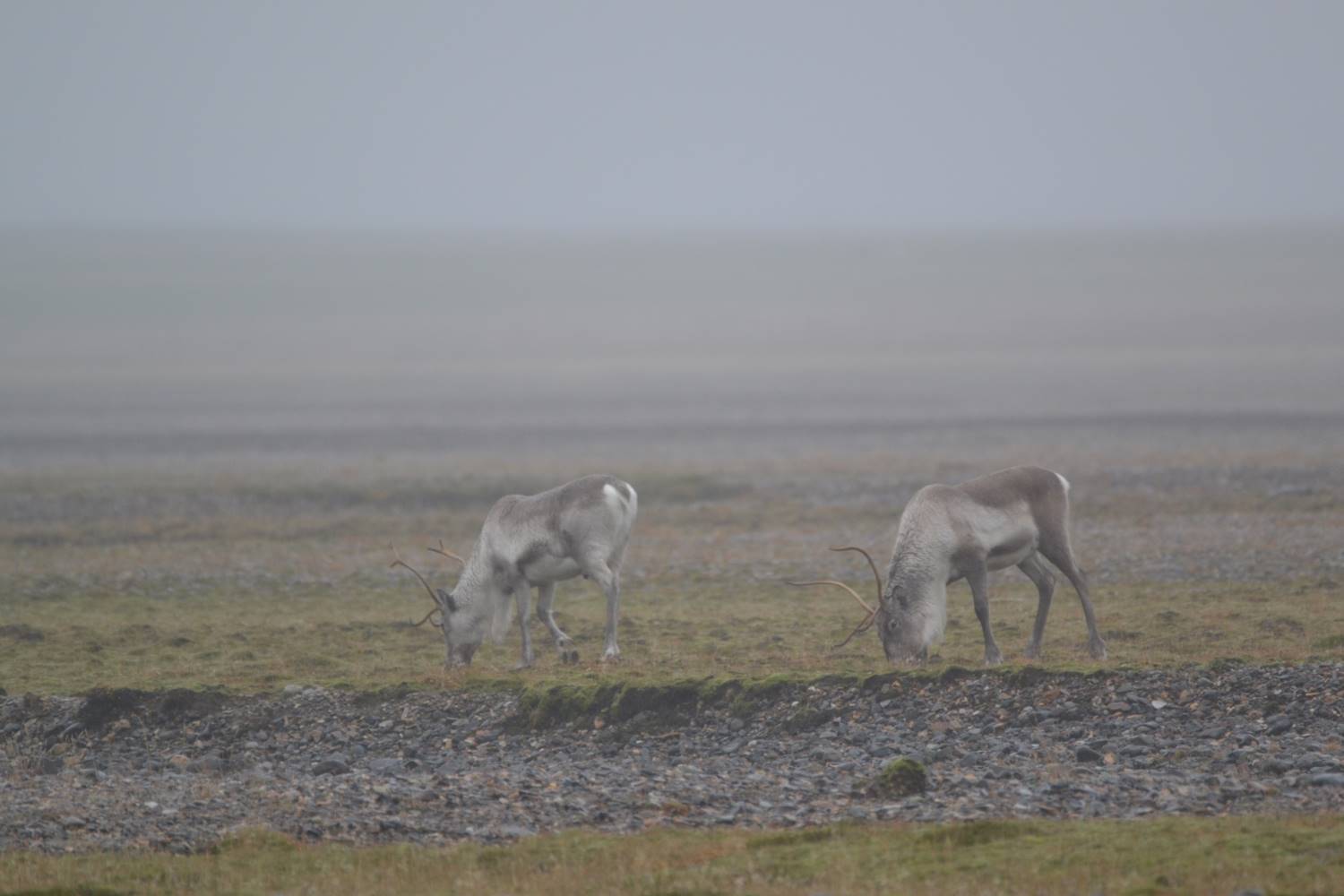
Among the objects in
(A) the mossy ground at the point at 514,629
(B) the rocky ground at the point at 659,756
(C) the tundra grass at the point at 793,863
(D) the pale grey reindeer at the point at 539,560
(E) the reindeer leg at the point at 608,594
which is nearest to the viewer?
(C) the tundra grass at the point at 793,863

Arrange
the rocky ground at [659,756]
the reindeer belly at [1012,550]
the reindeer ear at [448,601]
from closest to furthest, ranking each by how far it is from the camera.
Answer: the rocky ground at [659,756], the reindeer belly at [1012,550], the reindeer ear at [448,601]

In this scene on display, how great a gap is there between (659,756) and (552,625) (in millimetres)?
4891

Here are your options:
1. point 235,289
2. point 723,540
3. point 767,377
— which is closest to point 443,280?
point 235,289

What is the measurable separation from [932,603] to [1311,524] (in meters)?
15.6

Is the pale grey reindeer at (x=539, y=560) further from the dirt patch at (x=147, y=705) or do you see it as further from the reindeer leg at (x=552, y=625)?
the dirt patch at (x=147, y=705)

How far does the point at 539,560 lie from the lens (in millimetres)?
20328

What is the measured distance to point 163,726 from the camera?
17688 mm

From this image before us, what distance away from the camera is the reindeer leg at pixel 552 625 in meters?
19.8

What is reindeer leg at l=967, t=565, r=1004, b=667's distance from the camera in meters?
17.7

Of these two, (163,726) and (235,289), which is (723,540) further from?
(235,289)

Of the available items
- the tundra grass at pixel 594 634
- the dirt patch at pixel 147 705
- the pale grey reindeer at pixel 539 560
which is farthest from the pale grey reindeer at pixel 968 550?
the dirt patch at pixel 147 705

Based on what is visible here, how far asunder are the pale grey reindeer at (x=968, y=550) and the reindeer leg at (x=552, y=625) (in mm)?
3787

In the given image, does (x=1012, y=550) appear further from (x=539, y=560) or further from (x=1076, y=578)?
(x=539, y=560)

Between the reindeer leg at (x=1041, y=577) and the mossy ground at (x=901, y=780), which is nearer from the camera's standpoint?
the mossy ground at (x=901, y=780)
